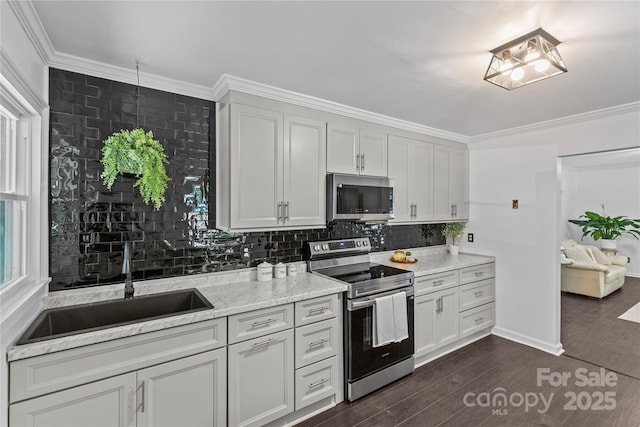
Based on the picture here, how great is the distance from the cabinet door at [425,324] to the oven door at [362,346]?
42cm

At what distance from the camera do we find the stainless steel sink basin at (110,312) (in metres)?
1.78

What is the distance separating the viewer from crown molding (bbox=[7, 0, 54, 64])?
1.42 meters

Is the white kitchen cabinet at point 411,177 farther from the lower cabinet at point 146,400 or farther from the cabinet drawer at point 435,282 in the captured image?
the lower cabinet at point 146,400

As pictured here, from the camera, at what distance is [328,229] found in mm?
3246

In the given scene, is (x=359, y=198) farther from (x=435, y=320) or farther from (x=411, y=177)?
(x=435, y=320)

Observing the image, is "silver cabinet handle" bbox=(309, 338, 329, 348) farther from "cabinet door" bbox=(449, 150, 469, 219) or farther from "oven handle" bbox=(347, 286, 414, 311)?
"cabinet door" bbox=(449, 150, 469, 219)

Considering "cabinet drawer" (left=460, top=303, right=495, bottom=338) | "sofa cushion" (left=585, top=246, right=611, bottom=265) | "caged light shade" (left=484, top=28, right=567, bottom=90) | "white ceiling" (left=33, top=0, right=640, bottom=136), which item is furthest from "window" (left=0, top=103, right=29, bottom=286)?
"sofa cushion" (left=585, top=246, right=611, bottom=265)

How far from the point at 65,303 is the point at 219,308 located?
0.97 metres

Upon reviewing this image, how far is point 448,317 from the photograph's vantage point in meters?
3.33

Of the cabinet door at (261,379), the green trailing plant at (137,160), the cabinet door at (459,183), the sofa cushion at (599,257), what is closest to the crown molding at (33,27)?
the green trailing plant at (137,160)

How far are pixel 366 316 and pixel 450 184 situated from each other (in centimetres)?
219

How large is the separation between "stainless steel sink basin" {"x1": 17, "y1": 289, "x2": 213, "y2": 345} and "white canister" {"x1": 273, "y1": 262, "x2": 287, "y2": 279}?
0.67 meters

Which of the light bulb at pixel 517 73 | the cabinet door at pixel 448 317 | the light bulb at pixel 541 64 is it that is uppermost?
the light bulb at pixel 517 73

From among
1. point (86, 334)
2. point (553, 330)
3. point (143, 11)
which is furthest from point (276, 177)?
point (553, 330)
